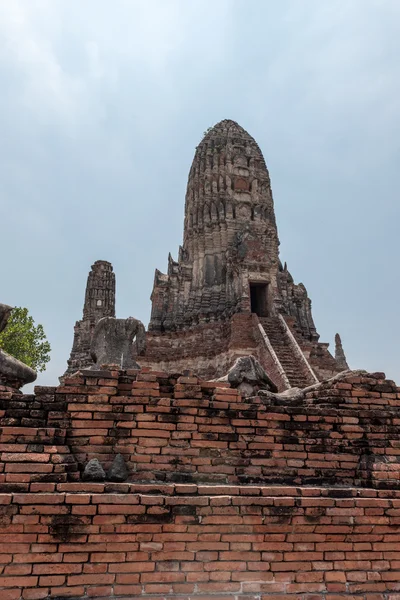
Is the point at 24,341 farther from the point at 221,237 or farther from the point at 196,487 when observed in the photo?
the point at 196,487

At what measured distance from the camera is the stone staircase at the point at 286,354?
667 inches

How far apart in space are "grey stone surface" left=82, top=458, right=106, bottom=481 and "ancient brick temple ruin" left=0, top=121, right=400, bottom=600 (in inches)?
0.4

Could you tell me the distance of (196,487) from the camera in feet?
12.8

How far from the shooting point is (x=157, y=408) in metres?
4.43

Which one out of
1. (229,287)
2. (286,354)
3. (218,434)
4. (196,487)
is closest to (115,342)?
(218,434)

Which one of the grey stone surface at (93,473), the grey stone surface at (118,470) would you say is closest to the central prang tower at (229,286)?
the grey stone surface at (118,470)

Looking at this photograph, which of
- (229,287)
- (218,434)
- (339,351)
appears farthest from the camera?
(339,351)

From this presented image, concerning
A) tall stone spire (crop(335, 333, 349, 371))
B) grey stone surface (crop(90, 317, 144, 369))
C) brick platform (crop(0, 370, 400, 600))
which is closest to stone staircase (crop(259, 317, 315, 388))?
tall stone spire (crop(335, 333, 349, 371))

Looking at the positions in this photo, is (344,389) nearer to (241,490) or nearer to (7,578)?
(241,490)

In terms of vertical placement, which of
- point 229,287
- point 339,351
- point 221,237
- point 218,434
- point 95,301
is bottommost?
point 218,434

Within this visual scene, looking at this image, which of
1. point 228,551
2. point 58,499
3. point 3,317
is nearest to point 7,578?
point 58,499

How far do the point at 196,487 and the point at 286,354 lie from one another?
51.2 feet

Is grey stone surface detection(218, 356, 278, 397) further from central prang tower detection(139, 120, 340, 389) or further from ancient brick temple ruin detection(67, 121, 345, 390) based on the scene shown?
ancient brick temple ruin detection(67, 121, 345, 390)

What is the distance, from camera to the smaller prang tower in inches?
1421
